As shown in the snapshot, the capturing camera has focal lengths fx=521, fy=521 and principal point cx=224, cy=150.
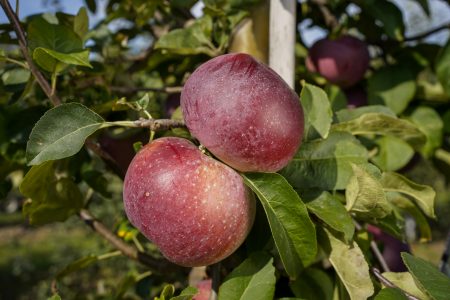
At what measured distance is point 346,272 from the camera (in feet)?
2.42

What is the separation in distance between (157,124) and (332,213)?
0.27 m

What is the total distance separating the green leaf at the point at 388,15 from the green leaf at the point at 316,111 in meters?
0.45

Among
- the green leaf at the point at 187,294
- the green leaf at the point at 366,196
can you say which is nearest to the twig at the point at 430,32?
the green leaf at the point at 366,196

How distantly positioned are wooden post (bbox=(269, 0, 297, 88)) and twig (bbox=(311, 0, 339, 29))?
0.52 meters

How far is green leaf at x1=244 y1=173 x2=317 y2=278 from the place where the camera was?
0.64 m

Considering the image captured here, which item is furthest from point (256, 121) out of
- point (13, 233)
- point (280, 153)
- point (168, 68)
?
point (13, 233)

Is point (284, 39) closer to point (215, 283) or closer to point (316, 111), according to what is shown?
point (316, 111)

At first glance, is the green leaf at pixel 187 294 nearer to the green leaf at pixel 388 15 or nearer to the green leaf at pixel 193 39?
the green leaf at pixel 193 39

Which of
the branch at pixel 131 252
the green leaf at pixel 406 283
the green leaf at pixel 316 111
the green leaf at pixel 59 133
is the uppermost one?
the green leaf at pixel 59 133

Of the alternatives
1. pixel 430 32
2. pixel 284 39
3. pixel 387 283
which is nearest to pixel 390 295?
pixel 387 283

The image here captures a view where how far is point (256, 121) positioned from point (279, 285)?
0.38m

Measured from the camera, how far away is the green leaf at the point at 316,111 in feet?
2.62

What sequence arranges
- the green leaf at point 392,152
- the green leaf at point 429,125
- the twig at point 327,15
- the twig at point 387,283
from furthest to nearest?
1. the twig at point 327,15
2. the green leaf at point 429,125
3. the green leaf at point 392,152
4. the twig at point 387,283

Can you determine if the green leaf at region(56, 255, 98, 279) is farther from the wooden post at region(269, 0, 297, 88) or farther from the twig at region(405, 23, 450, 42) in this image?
the twig at region(405, 23, 450, 42)
